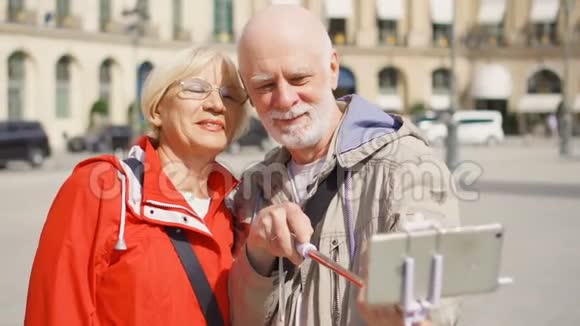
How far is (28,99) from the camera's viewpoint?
31.2 metres

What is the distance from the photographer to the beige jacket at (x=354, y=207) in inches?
79.6

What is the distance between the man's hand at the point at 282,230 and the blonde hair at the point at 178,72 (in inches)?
27.4

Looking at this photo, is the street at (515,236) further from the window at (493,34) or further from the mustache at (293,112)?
the window at (493,34)

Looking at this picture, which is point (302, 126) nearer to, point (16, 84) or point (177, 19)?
point (16, 84)

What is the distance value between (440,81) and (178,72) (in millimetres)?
43179

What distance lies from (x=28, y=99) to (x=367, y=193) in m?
31.3

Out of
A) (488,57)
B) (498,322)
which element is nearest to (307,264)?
(498,322)

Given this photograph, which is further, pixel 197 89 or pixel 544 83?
pixel 544 83

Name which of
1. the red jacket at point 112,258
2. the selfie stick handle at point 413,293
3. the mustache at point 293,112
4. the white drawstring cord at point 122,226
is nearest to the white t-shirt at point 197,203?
the red jacket at point 112,258

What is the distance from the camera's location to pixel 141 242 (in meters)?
2.24

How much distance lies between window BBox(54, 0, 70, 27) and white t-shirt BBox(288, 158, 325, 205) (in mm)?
33063

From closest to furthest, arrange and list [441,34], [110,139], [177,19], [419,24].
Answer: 1. [110,139]
2. [177,19]
3. [419,24]
4. [441,34]

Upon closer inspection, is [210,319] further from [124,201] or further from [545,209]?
[545,209]

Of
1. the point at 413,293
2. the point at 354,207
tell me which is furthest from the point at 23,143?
the point at 413,293
